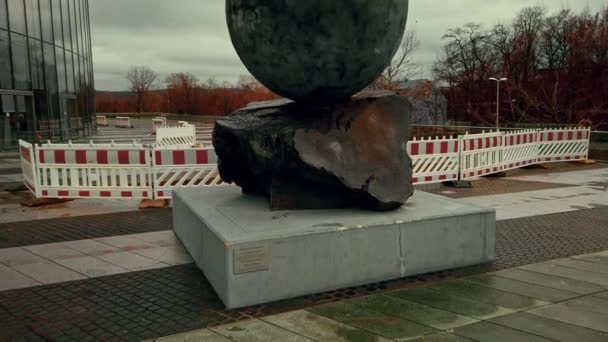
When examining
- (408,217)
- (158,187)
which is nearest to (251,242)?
(408,217)

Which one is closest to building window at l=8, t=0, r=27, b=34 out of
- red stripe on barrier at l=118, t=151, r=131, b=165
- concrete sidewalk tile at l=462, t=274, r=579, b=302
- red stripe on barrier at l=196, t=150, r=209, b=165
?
red stripe on barrier at l=118, t=151, r=131, b=165

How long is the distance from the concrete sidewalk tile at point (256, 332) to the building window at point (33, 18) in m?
20.2

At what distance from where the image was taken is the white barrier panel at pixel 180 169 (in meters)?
8.93

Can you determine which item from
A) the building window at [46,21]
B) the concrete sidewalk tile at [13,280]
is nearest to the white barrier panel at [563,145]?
the concrete sidewalk tile at [13,280]

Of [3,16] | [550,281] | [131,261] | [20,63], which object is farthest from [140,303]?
[20,63]

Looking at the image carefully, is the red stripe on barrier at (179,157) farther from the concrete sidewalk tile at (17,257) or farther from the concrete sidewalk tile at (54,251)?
the concrete sidewalk tile at (17,257)

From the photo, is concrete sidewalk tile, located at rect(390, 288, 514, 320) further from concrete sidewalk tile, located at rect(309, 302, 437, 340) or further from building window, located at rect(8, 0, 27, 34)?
building window, located at rect(8, 0, 27, 34)

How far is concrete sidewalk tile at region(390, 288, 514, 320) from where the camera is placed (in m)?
3.80

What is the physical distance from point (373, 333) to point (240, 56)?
3.06 m

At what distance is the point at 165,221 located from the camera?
7.57 m

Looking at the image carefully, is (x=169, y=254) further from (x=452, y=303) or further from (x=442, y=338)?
(x=442, y=338)

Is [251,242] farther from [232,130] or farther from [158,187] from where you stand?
[158,187]

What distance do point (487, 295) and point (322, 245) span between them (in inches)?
59.9

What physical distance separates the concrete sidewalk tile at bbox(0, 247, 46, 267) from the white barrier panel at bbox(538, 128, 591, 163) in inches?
517
